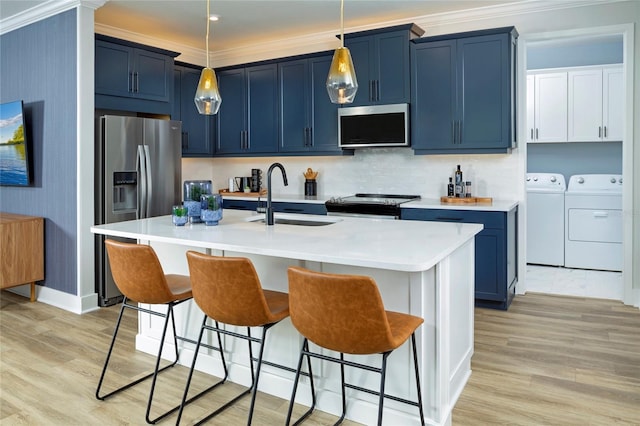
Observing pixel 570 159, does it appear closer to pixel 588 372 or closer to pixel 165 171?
pixel 588 372

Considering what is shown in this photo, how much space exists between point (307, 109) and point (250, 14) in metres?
1.11

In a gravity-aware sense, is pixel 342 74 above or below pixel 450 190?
above

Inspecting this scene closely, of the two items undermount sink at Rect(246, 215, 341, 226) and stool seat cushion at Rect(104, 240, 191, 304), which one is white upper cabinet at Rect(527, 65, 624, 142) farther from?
stool seat cushion at Rect(104, 240, 191, 304)

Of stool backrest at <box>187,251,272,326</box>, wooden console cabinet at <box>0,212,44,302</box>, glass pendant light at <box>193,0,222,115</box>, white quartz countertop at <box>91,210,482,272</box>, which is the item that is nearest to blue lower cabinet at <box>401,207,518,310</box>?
white quartz countertop at <box>91,210,482,272</box>

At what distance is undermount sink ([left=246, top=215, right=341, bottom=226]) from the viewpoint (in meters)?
3.24

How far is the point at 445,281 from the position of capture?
91.6 inches

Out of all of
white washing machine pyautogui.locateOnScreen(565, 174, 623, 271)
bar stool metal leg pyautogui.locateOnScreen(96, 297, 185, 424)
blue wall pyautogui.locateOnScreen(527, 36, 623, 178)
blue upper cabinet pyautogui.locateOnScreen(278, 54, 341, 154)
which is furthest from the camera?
blue wall pyautogui.locateOnScreen(527, 36, 623, 178)

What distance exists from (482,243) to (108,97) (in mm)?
3612

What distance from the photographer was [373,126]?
16.1 feet

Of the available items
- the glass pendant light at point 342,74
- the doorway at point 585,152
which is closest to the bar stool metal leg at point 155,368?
the glass pendant light at point 342,74

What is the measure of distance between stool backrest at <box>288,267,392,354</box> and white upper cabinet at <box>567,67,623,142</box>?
537 centimetres

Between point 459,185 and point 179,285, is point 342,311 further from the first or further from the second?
point 459,185

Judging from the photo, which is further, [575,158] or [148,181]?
[575,158]

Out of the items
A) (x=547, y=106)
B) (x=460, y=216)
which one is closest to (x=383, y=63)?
(x=460, y=216)
